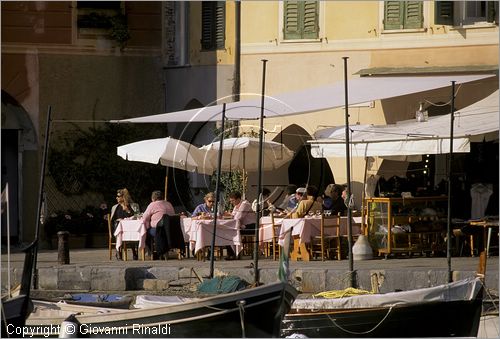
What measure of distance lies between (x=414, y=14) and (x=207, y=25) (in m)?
5.10

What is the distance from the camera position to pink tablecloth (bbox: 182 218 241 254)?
24.1 m

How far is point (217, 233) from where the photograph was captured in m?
24.3

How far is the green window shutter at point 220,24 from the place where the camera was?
1183 inches

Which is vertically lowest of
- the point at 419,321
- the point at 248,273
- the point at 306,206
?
the point at 419,321

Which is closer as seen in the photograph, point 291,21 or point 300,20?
point 300,20

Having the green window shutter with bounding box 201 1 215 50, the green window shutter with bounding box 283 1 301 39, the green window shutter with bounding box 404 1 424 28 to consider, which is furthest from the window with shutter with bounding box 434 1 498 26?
the green window shutter with bounding box 201 1 215 50

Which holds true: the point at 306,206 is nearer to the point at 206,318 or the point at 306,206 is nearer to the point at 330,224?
the point at 330,224

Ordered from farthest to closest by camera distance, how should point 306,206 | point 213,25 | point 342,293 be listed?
point 213,25 → point 306,206 → point 342,293

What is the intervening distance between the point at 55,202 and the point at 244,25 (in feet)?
17.6

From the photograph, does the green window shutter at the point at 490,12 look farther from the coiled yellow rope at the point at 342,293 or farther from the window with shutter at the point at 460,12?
the coiled yellow rope at the point at 342,293

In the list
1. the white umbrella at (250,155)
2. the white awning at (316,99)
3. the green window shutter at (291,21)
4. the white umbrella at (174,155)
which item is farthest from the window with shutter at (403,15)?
the white umbrella at (174,155)

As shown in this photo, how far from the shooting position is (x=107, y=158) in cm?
3139

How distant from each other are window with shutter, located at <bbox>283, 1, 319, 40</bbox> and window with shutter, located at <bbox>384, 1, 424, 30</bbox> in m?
1.51

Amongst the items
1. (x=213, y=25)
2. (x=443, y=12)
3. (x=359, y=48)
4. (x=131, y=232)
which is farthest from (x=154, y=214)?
(x=213, y=25)
